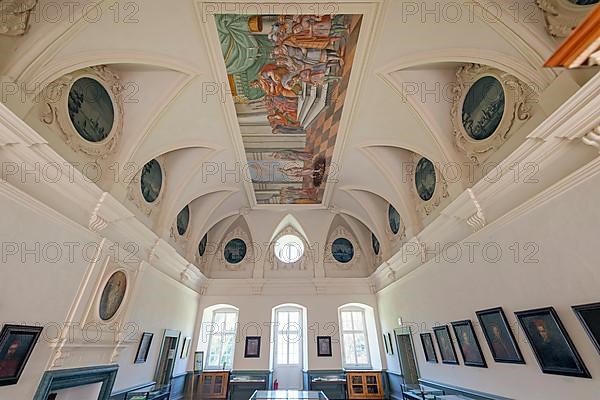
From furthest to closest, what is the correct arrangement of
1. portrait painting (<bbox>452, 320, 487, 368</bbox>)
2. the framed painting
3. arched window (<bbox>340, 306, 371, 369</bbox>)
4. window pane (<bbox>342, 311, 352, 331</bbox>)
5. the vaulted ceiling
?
window pane (<bbox>342, 311, 352, 331</bbox>) < arched window (<bbox>340, 306, 371, 369</bbox>) < the framed painting < portrait painting (<bbox>452, 320, 487, 368</bbox>) < the vaulted ceiling

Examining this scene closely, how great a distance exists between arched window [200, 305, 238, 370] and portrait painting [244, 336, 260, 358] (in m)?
0.74

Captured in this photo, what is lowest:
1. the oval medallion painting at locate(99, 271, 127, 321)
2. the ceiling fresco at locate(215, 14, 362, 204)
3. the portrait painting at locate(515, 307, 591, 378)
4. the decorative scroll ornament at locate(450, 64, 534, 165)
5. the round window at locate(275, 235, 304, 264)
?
the portrait painting at locate(515, 307, 591, 378)

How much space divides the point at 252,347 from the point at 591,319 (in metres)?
10.7

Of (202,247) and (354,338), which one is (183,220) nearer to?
(202,247)

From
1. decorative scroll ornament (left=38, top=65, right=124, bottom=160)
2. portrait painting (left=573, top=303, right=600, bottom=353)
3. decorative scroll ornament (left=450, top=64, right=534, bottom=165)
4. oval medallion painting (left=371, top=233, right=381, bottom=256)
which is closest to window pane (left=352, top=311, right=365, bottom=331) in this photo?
oval medallion painting (left=371, top=233, right=381, bottom=256)

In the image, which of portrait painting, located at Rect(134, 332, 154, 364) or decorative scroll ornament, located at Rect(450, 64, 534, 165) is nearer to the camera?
decorative scroll ornament, located at Rect(450, 64, 534, 165)

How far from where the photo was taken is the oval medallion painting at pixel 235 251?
13.5m

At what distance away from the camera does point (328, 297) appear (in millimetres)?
12594

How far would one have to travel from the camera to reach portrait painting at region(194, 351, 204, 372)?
11633mm

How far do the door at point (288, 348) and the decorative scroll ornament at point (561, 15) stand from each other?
1190 centimetres

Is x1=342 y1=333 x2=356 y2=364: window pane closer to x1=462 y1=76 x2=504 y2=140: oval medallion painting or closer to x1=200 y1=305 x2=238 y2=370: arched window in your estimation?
x1=200 y1=305 x2=238 y2=370: arched window

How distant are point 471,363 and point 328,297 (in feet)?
22.7

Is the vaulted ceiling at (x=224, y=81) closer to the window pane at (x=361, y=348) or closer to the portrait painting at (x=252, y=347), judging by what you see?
the portrait painting at (x=252, y=347)

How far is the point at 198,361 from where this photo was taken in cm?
1182
